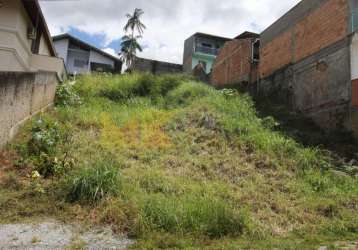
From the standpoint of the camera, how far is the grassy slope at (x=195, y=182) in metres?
5.91

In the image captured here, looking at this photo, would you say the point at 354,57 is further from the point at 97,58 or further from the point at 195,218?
the point at 97,58

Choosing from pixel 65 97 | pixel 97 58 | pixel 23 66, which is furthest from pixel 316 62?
pixel 97 58

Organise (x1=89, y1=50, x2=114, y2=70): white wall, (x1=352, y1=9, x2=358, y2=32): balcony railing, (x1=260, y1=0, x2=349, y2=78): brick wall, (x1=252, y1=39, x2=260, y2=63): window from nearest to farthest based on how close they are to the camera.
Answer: (x1=352, y1=9, x2=358, y2=32): balcony railing → (x1=260, y1=0, x2=349, y2=78): brick wall → (x1=252, y1=39, x2=260, y2=63): window → (x1=89, y1=50, x2=114, y2=70): white wall

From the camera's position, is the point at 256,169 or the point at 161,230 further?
the point at 256,169

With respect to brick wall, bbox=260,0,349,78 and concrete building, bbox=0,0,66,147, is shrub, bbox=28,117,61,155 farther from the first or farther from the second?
brick wall, bbox=260,0,349,78

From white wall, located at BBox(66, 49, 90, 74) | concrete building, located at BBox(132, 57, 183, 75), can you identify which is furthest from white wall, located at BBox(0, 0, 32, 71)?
concrete building, located at BBox(132, 57, 183, 75)

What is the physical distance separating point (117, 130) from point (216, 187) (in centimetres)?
475

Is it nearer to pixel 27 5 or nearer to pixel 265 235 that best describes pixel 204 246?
pixel 265 235

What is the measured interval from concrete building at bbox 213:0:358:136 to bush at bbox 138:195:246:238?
7899 mm

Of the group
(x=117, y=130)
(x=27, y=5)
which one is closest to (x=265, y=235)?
(x=117, y=130)

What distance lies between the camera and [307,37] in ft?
50.3

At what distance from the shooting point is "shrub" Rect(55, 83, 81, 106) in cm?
1426

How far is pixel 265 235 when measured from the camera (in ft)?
19.4

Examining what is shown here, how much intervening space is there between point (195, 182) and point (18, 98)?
5.02 m
